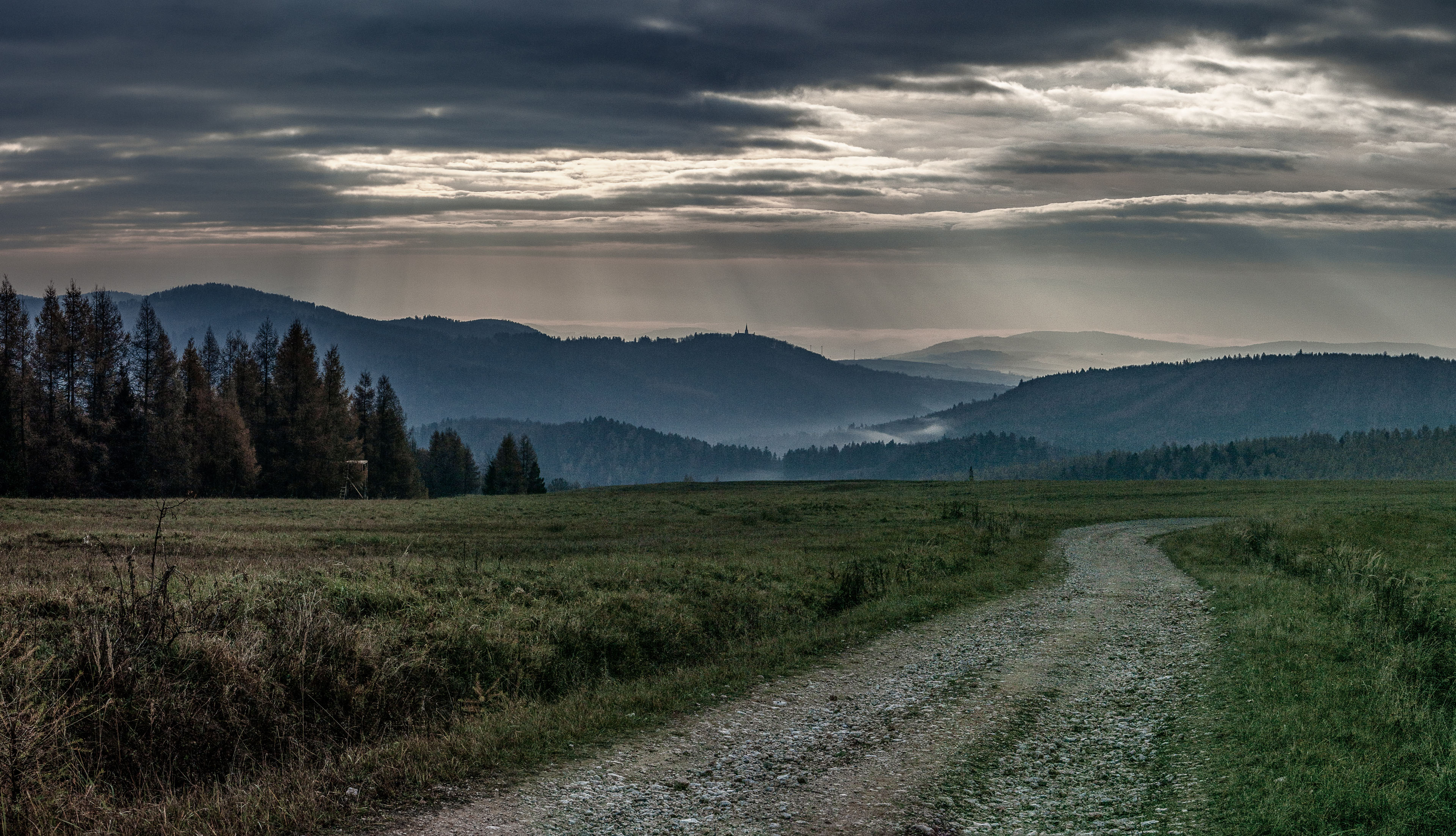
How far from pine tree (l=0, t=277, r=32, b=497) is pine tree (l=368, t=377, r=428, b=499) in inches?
1409

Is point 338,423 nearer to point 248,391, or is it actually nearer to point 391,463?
point 248,391

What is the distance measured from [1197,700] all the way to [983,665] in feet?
10.6

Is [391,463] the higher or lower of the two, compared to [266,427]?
lower

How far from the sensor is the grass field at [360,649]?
31.1 feet

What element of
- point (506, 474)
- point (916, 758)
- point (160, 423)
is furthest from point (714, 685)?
point (506, 474)

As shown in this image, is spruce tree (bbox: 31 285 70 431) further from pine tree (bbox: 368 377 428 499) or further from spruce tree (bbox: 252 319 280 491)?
pine tree (bbox: 368 377 428 499)

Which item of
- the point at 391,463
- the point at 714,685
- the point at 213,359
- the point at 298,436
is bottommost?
the point at 391,463

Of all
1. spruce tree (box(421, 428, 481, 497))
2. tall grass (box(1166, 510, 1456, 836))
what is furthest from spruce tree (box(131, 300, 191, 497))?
tall grass (box(1166, 510, 1456, 836))

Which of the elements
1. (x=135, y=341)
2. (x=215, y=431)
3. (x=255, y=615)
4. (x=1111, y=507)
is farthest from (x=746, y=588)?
(x=135, y=341)

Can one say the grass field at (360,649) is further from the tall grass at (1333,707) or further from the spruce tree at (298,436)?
the spruce tree at (298,436)

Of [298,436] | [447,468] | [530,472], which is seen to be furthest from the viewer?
[447,468]

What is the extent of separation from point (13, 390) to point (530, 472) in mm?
69420

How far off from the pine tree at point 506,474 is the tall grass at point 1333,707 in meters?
110

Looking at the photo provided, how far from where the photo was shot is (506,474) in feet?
416
